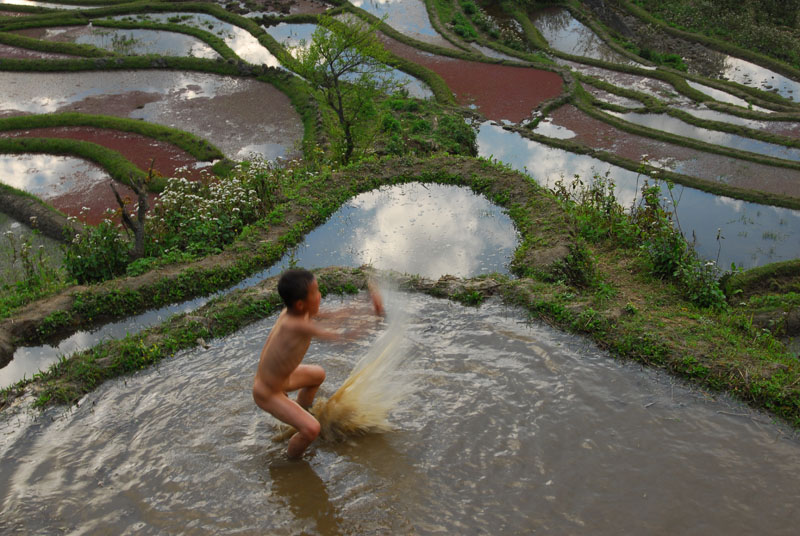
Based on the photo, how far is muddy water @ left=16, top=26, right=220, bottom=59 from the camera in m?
20.6

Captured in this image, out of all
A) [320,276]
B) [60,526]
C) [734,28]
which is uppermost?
[734,28]

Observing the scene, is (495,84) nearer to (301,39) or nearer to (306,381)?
(301,39)

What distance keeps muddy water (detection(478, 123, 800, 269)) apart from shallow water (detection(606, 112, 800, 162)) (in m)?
3.03

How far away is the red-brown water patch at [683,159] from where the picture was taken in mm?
12578

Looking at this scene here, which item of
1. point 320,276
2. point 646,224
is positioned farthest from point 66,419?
point 646,224

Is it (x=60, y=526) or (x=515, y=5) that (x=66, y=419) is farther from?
(x=515, y=5)

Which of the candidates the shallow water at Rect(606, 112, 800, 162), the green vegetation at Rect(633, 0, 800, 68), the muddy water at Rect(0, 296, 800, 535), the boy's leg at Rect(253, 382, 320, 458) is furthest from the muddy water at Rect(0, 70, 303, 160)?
the green vegetation at Rect(633, 0, 800, 68)

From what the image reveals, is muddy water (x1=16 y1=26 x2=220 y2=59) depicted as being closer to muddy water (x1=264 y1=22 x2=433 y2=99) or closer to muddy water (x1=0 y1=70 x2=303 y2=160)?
muddy water (x1=0 y1=70 x2=303 y2=160)

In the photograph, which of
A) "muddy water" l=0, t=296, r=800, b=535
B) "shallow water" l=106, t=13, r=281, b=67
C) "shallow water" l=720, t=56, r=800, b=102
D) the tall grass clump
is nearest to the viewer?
"muddy water" l=0, t=296, r=800, b=535

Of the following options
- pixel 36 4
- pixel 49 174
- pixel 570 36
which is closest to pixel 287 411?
pixel 49 174

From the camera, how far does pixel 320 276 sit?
7973mm

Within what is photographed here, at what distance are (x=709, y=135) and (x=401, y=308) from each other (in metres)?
11.7

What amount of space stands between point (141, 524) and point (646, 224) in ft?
26.4

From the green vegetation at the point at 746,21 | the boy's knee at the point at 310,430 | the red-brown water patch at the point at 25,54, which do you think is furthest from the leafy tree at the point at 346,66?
the green vegetation at the point at 746,21
